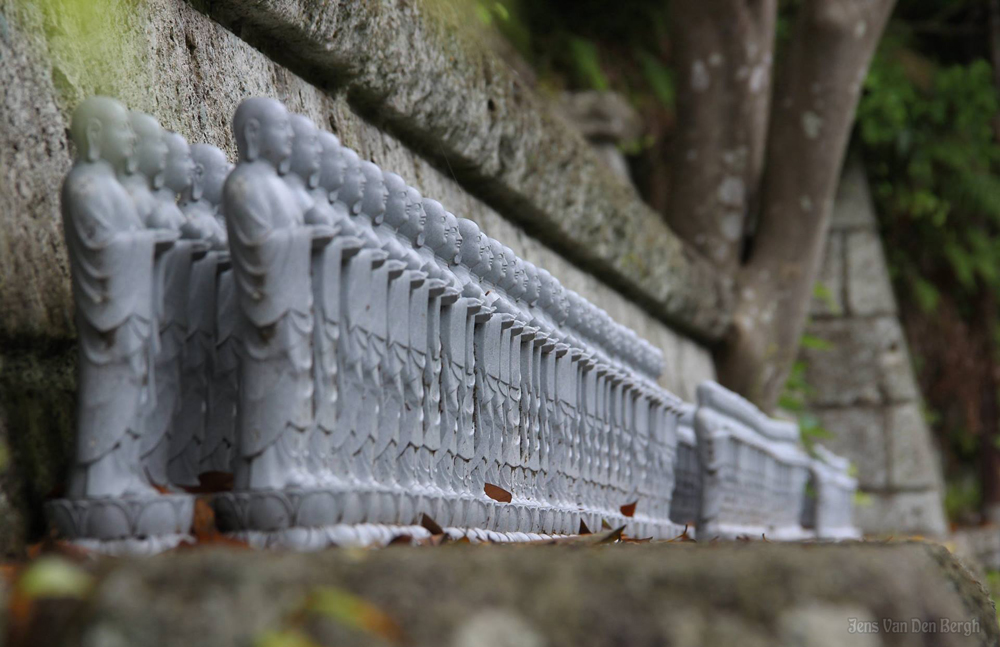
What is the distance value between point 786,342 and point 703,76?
1821 mm

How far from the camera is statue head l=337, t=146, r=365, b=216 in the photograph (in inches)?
81.5

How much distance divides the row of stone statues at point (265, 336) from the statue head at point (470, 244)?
0.03m

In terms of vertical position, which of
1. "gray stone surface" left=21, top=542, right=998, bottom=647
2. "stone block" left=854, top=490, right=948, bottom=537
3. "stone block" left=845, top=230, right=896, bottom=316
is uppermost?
"stone block" left=845, top=230, right=896, bottom=316

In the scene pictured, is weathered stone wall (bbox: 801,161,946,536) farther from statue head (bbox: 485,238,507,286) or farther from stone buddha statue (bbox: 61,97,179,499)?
stone buddha statue (bbox: 61,97,179,499)

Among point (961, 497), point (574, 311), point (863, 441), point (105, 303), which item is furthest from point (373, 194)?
point (961, 497)

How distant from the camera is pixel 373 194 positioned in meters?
2.15

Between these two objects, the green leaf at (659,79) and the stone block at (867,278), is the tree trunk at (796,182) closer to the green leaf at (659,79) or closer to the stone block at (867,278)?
the green leaf at (659,79)

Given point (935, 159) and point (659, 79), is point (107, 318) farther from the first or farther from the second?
point (935, 159)

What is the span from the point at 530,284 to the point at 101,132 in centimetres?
124

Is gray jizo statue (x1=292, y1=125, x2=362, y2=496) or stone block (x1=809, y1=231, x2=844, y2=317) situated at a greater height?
stone block (x1=809, y1=231, x2=844, y2=317)

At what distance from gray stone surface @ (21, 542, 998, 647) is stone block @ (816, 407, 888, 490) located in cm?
914

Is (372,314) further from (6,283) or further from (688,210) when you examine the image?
(688,210)

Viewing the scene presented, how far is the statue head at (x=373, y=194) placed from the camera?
2.14m

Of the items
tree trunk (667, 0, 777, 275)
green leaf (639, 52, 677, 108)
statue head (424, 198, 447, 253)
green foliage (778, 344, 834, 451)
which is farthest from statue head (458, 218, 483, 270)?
green foliage (778, 344, 834, 451)
